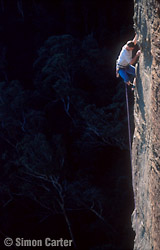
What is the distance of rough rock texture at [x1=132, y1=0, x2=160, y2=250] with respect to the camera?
3.65m

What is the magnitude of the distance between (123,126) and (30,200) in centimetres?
610

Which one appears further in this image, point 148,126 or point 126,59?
point 126,59

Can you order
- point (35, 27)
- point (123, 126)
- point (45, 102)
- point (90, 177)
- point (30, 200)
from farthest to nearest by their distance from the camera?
1. point (35, 27)
2. point (45, 102)
3. point (30, 200)
4. point (90, 177)
5. point (123, 126)

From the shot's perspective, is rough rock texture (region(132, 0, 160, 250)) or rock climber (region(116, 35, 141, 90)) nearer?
rough rock texture (region(132, 0, 160, 250))

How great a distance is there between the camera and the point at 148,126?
172 inches

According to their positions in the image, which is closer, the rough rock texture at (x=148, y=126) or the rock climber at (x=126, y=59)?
the rough rock texture at (x=148, y=126)

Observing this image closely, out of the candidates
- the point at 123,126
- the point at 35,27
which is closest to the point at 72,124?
the point at 123,126

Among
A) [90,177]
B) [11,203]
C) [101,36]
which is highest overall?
[101,36]

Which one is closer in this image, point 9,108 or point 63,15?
point 9,108

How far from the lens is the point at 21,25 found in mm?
24938

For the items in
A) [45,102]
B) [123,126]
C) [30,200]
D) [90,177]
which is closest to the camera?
[123,126]

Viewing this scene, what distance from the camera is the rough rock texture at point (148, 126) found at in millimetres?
3652

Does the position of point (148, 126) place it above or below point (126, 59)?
below

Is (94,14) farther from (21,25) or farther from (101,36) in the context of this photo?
(21,25)
